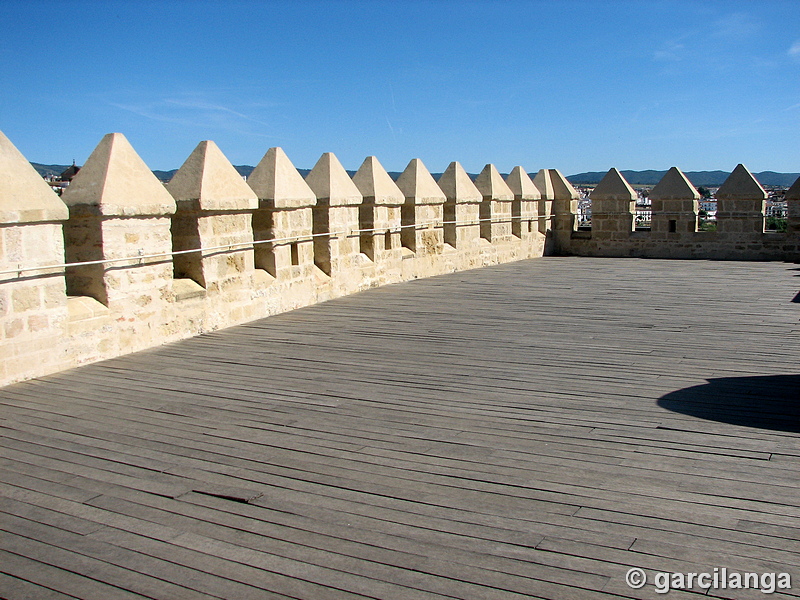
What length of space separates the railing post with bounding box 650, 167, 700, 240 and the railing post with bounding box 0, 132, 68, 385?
38.8 ft

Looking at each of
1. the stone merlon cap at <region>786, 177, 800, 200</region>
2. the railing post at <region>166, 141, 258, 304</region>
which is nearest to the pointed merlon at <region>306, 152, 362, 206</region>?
the railing post at <region>166, 141, 258, 304</region>

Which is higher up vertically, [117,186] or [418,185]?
[418,185]

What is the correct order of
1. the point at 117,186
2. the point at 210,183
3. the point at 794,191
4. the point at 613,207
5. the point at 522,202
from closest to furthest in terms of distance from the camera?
the point at 117,186 < the point at 210,183 < the point at 794,191 < the point at 522,202 < the point at 613,207

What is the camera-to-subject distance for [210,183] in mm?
7039

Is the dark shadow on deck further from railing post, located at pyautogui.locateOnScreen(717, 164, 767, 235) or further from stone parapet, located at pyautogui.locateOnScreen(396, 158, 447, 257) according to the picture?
railing post, located at pyautogui.locateOnScreen(717, 164, 767, 235)

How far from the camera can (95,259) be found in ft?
19.6

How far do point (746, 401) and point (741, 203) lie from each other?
10.6m

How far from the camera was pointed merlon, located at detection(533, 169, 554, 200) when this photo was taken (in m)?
15.3

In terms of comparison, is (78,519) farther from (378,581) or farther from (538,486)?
(538,486)

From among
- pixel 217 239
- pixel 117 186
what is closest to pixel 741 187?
pixel 217 239

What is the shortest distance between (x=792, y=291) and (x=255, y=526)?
857 cm

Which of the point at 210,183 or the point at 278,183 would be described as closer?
the point at 210,183

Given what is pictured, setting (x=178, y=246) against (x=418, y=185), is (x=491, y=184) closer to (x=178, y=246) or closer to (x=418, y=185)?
(x=418, y=185)

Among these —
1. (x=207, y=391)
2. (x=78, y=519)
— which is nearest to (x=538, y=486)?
(x=78, y=519)
